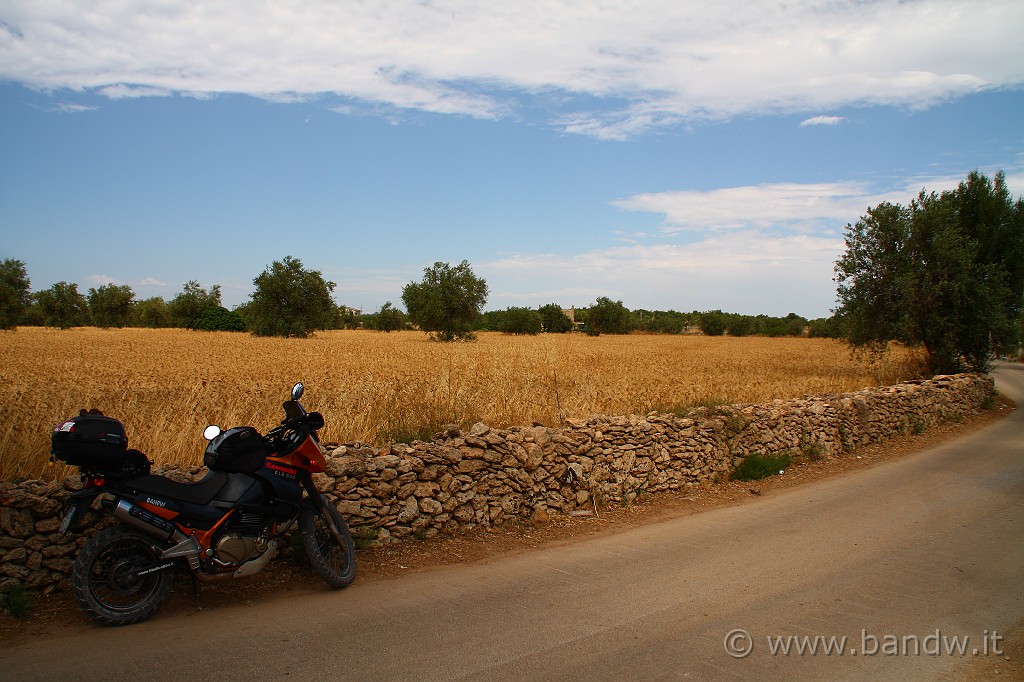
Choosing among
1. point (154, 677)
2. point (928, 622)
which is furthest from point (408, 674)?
point (928, 622)

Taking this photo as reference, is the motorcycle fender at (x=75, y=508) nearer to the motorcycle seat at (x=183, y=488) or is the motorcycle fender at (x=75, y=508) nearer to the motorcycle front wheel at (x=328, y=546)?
the motorcycle seat at (x=183, y=488)

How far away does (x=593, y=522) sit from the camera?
7.61 meters

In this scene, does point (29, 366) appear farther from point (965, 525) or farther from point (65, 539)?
point (965, 525)

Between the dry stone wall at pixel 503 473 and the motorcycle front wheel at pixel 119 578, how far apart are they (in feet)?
2.19

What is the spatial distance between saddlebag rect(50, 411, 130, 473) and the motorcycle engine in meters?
0.93

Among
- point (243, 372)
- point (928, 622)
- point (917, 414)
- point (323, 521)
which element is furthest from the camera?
point (243, 372)

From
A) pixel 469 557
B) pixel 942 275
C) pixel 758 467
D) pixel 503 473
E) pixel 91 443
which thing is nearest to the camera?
pixel 91 443

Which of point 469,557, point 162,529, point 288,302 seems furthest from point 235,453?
point 288,302

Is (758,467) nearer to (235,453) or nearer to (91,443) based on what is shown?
(235,453)

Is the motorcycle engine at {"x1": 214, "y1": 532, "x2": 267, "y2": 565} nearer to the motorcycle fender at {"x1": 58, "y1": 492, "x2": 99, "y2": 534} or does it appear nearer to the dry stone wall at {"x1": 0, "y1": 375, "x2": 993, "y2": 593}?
the motorcycle fender at {"x1": 58, "y1": 492, "x2": 99, "y2": 534}

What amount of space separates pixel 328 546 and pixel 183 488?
4.39 feet

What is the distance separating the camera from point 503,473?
7.34 meters

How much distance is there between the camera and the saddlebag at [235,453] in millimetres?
4910

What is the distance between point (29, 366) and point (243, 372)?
6.06m
